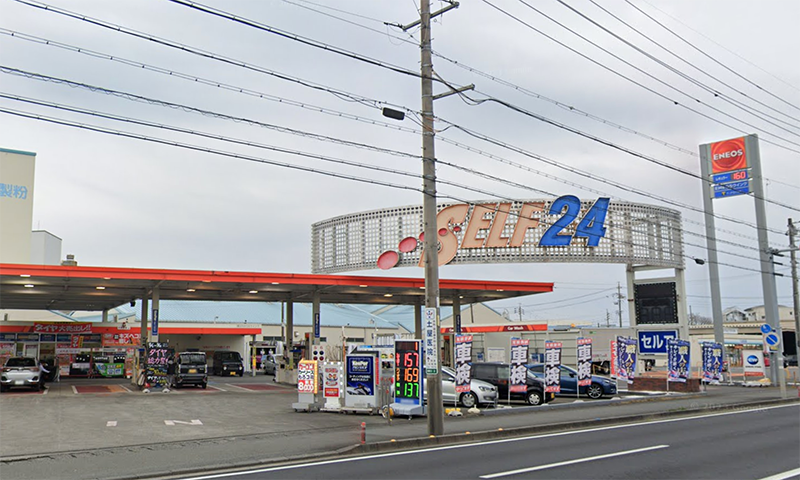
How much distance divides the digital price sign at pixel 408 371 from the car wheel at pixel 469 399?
2.98 metres

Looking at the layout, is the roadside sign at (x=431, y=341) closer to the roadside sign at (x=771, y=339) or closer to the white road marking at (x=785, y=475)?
the white road marking at (x=785, y=475)

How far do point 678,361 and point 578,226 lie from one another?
899 cm

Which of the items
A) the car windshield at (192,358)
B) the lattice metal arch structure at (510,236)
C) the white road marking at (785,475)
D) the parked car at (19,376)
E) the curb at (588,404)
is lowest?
the curb at (588,404)

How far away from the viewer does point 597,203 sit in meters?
35.6

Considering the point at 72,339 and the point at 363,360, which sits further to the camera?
the point at 72,339

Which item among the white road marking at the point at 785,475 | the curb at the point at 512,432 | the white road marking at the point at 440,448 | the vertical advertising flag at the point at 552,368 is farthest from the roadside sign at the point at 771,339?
the white road marking at the point at 785,475

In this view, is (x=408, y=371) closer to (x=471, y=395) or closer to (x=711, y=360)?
(x=471, y=395)

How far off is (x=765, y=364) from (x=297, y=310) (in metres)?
43.8

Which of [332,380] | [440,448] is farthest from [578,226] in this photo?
[440,448]

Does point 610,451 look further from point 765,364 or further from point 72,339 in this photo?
point 72,339

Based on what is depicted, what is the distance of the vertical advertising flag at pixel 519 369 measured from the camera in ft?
78.0

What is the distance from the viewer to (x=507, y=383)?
24.5 m

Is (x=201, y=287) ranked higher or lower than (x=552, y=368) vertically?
higher

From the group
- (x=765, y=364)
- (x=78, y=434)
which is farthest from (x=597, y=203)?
(x=78, y=434)
